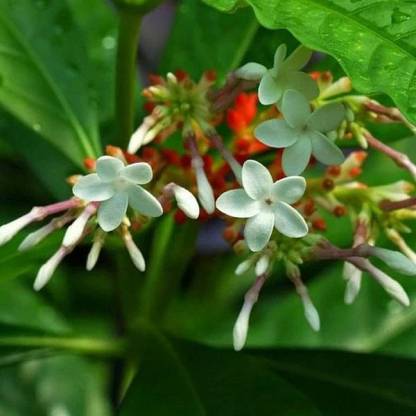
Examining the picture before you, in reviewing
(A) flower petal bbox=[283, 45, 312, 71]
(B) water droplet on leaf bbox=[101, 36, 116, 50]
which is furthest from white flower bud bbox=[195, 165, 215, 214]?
(B) water droplet on leaf bbox=[101, 36, 116, 50]

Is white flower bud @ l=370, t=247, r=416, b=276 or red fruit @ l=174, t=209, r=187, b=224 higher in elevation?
white flower bud @ l=370, t=247, r=416, b=276

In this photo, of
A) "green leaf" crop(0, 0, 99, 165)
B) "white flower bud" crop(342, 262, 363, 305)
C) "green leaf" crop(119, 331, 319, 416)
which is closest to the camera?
"white flower bud" crop(342, 262, 363, 305)

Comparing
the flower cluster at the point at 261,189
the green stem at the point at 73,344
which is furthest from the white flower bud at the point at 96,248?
the green stem at the point at 73,344

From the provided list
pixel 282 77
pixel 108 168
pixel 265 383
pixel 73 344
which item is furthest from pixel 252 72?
pixel 73 344

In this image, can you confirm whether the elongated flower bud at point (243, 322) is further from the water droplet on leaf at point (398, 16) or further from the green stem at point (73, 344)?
the green stem at point (73, 344)

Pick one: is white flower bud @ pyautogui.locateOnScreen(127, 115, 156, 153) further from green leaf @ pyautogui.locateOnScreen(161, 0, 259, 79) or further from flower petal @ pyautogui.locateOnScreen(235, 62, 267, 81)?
green leaf @ pyautogui.locateOnScreen(161, 0, 259, 79)

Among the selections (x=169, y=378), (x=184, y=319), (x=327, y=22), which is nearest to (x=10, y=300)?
(x=184, y=319)
